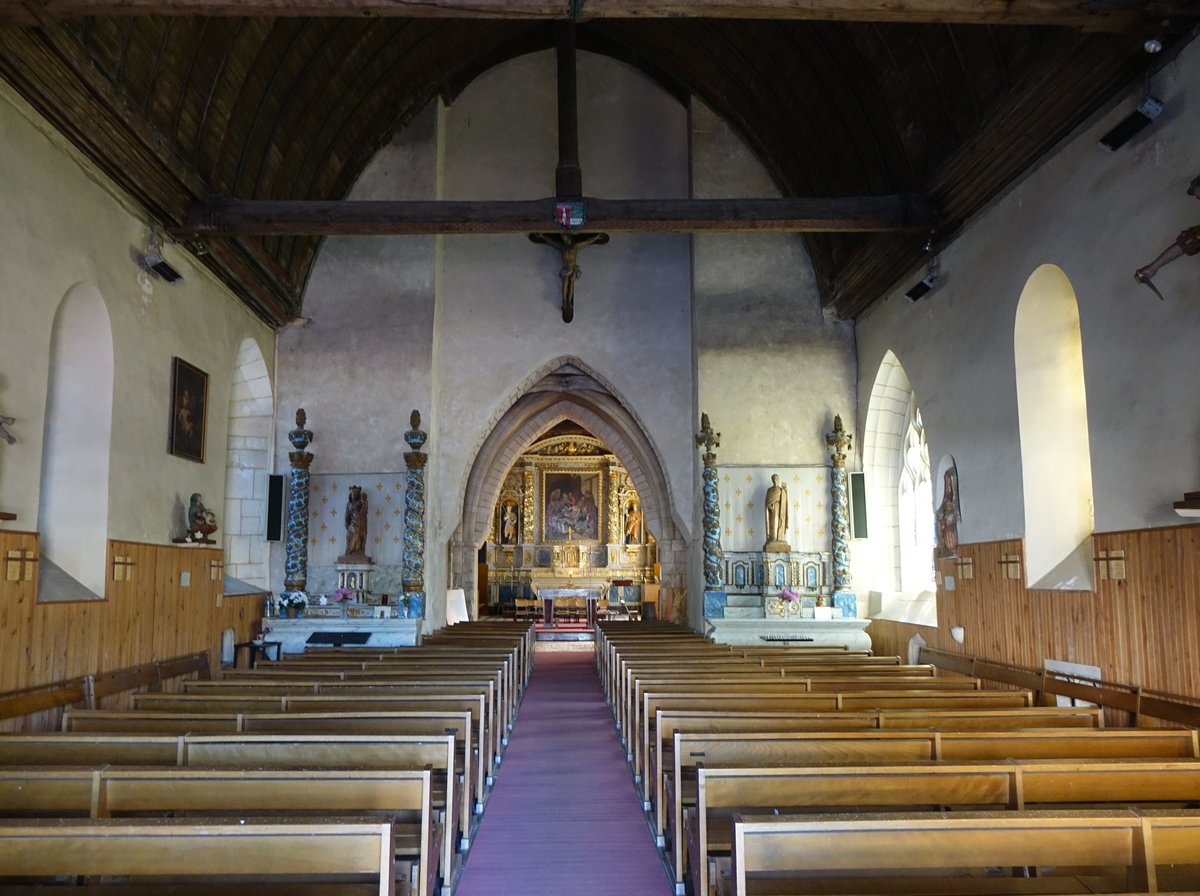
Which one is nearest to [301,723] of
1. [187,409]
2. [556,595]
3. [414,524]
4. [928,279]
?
[187,409]

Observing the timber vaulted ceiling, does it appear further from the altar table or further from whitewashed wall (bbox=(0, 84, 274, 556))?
the altar table

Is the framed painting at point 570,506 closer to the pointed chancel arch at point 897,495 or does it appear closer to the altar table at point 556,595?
the altar table at point 556,595

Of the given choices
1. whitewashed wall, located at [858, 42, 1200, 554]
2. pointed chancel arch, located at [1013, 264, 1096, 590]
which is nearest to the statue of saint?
whitewashed wall, located at [858, 42, 1200, 554]

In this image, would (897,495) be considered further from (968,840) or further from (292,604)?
(968,840)

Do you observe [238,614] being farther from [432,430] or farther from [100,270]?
[100,270]

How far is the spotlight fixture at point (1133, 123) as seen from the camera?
23.0ft

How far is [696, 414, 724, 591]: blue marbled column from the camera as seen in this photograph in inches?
567

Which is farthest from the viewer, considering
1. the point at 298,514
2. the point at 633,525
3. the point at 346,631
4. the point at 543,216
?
the point at 633,525

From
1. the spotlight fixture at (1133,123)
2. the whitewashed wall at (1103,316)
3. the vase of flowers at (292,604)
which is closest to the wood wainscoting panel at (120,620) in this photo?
the vase of flowers at (292,604)

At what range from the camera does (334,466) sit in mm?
15141

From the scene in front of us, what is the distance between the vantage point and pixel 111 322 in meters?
9.38

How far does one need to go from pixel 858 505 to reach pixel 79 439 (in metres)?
10.9

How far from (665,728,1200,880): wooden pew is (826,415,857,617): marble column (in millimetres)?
8685

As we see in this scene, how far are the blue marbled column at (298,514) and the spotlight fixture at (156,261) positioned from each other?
13.8 ft
